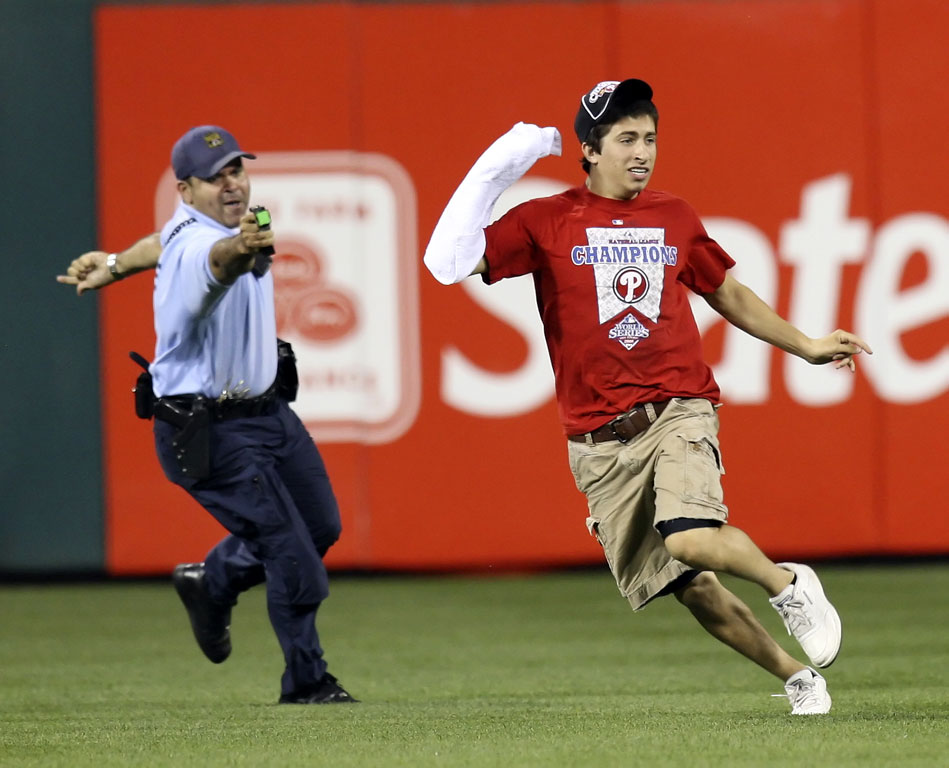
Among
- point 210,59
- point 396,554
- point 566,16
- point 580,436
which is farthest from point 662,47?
point 580,436

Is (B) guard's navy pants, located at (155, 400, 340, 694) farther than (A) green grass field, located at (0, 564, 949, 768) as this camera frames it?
Yes

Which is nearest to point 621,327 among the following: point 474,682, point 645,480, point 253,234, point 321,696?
point 645,480

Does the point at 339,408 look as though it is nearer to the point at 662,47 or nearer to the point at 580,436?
the point at 662,47

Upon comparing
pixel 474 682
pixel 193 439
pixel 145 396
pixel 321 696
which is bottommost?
pixel 474 682

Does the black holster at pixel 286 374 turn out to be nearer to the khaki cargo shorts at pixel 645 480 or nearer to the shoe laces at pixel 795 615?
the khaki cargo shorts at pixel 645 480

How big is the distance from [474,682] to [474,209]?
7.31ft

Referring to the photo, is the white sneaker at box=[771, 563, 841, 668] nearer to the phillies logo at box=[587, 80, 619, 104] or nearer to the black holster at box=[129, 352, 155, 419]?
the phillies logo at box=[587, 80, 619, 104]

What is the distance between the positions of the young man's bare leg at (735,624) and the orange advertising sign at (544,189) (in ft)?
14.4

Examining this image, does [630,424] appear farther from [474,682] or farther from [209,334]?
[474,682]

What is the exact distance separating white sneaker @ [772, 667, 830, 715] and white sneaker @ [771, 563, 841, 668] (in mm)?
376

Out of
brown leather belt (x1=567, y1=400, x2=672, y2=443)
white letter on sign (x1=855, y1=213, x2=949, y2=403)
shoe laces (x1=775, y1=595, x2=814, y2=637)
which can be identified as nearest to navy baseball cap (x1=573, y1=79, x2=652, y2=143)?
brown leather belt (x1=567, y1=400, x2=672, y2=443)

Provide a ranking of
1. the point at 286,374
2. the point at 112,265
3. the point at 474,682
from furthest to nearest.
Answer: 1. the point at 474,682
2. the point at 112,265
3. the point at 286,374

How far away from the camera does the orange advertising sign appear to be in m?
9.02

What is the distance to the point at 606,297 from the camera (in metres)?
4.68
